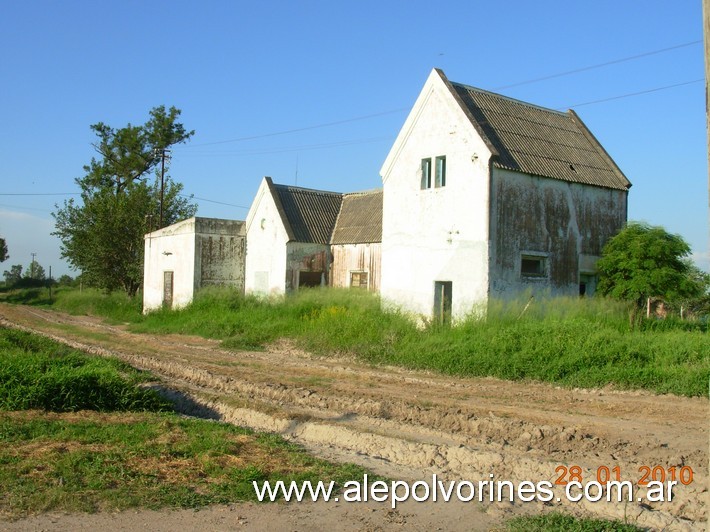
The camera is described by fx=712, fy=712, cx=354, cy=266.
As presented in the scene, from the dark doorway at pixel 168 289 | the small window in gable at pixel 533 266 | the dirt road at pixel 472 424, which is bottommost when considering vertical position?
the dirt road at pixel 472 424

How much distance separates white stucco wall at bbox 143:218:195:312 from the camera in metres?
30.0

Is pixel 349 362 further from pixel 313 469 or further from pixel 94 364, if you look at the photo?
pixel 313 469

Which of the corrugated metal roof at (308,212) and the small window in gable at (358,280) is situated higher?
the corrugated metal roof at (308,212)

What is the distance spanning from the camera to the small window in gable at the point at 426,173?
20.7 metres

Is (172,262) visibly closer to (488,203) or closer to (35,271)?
(488,203)

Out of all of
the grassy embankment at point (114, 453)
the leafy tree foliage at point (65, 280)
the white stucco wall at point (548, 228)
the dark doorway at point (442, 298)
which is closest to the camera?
the grassy embankment at point (114, 453)

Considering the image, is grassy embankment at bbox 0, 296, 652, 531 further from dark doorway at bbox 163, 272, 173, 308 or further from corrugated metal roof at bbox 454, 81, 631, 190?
dark doorway at bbox 163, 272, 173, 308

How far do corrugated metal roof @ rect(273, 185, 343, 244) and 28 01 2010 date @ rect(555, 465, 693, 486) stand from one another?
21067mm

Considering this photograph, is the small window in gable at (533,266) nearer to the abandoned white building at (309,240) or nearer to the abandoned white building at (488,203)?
the abandoned white building at (488,203)

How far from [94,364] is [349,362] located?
6826 millimetres

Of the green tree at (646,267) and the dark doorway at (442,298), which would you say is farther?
the dark doorway at (442,298)

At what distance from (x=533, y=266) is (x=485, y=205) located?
2.60 m

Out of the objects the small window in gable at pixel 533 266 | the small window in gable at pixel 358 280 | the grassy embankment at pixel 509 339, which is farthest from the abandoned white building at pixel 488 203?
the small window in gable at pixel 358 280

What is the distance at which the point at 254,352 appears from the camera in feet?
66.6
